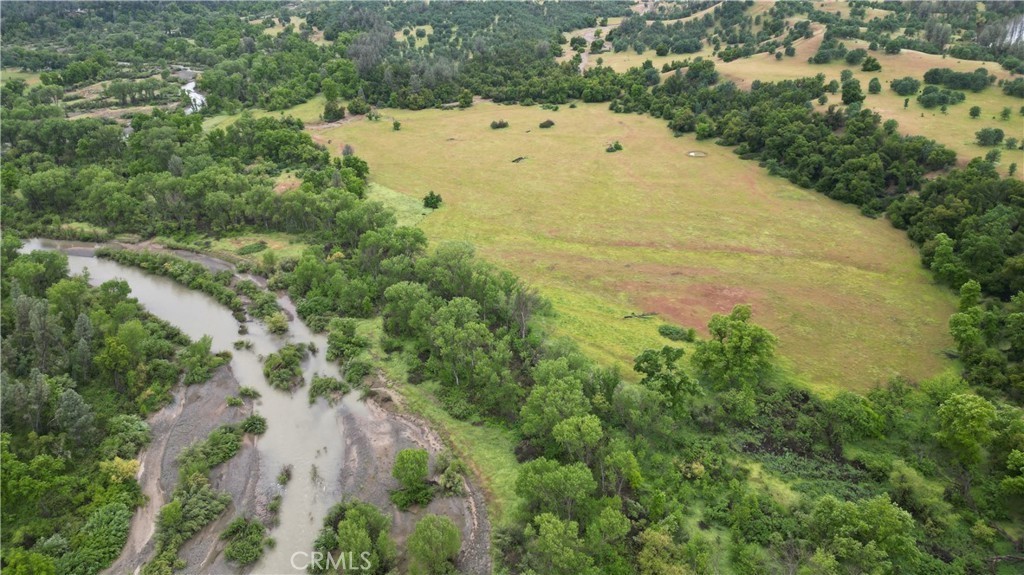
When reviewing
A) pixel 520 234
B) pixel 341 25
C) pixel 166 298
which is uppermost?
pixel 341 25

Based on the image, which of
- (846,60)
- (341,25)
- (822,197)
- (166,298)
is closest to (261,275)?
(166,298)

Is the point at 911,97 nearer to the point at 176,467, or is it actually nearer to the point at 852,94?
the point at 852,94

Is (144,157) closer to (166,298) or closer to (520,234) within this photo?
(166,298)

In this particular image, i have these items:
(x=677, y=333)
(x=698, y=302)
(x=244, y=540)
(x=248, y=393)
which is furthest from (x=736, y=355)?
(x=248, y=393)

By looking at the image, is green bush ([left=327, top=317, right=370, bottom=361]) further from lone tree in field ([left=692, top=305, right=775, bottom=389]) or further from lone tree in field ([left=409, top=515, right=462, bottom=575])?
lone tree in field ([left=692, top=305, right=775, bottom=389])

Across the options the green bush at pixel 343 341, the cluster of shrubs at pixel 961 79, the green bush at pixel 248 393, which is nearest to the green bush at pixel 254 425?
the green bush at pixel 248 393

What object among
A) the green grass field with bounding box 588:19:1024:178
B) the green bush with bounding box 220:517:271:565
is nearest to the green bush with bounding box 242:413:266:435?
the green bush with bounding box 220:517:271:565
